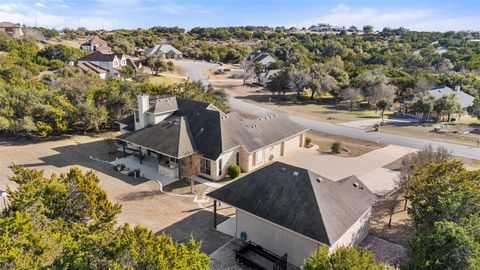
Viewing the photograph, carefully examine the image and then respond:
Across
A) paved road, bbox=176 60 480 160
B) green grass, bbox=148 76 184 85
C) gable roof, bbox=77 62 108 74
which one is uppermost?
gable roof, bbox=77 62 108 74

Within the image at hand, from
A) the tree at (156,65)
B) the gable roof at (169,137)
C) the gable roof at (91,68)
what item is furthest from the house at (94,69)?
the gable roof at (169,137)

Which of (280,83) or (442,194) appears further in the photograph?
(280,83)

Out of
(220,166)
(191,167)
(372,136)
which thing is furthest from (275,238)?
(372,136)

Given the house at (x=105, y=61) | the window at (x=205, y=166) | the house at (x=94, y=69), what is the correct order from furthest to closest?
1. the house at (x=105, y=61)
2. the house at (x=94, y=69)
3. the window at (x=205, y=166)

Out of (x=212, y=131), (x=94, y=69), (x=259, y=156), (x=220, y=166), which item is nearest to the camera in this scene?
(x=220, y=166)

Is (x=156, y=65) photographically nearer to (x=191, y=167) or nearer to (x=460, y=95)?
(x=191, y=167)

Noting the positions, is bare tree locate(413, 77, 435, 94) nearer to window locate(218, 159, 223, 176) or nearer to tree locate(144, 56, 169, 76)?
window locate(218, 159, 223, 176)

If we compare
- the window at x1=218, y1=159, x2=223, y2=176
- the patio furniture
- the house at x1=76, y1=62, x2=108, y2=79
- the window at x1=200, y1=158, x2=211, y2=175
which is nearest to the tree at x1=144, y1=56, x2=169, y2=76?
the house at x1=76, y1=62, x2=108, y2=79

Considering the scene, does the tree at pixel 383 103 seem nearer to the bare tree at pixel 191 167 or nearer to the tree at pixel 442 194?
the tree at pixel 442 194
